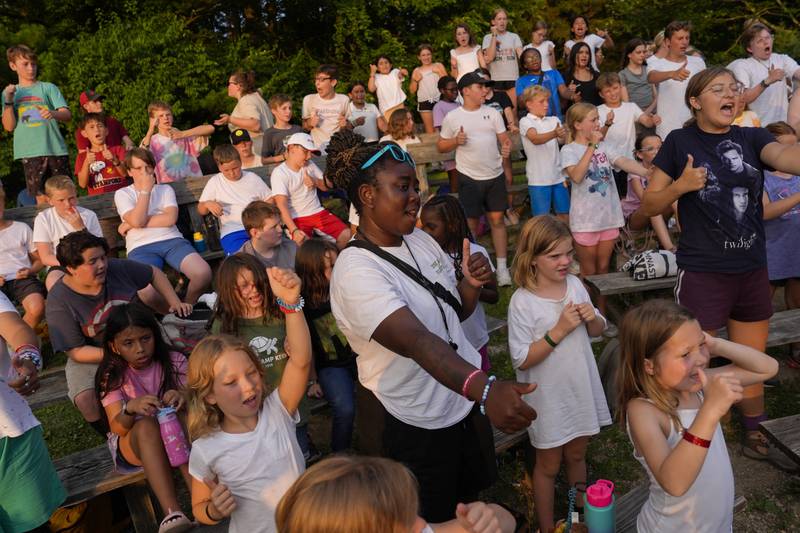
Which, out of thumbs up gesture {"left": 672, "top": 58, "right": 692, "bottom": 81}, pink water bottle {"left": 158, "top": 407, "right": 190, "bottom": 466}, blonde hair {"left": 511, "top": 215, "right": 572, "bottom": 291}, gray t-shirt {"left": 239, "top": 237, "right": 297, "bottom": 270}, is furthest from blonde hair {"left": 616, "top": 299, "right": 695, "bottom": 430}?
thumbs up gesture {"left": 672, "top": 58, "right": 692, "bottom": 81}

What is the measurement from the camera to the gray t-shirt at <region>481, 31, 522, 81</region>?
35.1ft

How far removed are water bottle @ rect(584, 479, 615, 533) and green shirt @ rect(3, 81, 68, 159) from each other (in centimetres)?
680

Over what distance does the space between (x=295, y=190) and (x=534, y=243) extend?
12.0 feet

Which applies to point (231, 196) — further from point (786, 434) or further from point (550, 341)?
point (786, 434)

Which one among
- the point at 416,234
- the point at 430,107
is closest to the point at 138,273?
the point at 416,234

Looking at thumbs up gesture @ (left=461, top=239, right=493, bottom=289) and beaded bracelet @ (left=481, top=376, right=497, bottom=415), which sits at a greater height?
thumbs up gesture @ (left=461, top=239, right=493, bottom=289)

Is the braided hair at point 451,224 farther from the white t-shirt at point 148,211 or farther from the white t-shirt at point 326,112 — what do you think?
the white t-shirt at point 326,112

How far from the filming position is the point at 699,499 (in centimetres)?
255

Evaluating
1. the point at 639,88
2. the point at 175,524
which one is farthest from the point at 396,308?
the point at 639,88

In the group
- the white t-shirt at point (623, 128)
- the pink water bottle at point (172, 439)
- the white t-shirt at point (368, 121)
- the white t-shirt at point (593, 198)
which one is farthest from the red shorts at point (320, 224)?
the pink water bottle at point (172, 439)

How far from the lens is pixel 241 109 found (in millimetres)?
8516

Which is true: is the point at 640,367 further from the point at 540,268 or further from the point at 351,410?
the point at 351,410

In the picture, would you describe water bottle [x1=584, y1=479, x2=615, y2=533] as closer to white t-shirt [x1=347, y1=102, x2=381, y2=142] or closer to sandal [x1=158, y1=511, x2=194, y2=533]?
sandal [x1=158, y1=511, x2=194, y2=533]

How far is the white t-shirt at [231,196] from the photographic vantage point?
635 cm
